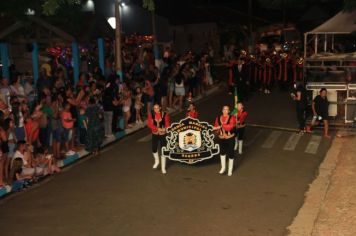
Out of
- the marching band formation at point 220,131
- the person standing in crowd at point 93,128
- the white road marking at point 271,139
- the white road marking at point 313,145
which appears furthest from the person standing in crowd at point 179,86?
the marching band formation at point 220,131

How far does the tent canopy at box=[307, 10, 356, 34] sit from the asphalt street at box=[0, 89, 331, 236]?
25.3ft

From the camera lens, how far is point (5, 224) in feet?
30.1

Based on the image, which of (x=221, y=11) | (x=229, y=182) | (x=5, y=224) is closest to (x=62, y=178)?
(x=5, y=224)

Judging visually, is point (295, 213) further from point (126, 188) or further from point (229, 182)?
point (126, 188)

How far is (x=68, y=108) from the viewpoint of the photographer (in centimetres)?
1317

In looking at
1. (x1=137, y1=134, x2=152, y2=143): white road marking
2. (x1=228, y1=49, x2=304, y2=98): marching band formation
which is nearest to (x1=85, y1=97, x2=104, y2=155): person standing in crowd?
(x1=137, y1=134, x2=152, y2=143): white road marking

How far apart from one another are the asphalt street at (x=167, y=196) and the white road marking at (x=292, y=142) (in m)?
0.05

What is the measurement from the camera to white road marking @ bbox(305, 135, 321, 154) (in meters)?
14.1

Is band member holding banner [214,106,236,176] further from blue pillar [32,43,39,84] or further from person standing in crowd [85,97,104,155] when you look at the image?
blue pillar [32,43,39,84]

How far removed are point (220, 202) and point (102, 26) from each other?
14336mm

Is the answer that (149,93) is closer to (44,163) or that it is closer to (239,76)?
A: (239,76)

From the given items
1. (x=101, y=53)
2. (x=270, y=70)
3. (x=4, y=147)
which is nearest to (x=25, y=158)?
(x=4, y=147)

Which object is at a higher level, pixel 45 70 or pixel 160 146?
pixel 45 70

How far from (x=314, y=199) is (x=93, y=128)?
5.99 metres
